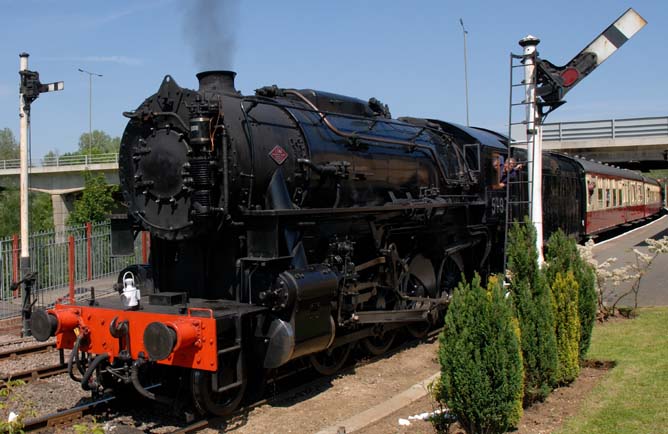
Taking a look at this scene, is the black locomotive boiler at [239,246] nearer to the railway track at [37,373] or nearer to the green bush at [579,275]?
the railway track at [37,373]

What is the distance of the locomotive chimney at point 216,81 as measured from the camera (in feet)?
23.1

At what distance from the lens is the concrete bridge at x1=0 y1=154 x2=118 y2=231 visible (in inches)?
1344

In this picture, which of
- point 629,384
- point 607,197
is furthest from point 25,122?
point 607,197

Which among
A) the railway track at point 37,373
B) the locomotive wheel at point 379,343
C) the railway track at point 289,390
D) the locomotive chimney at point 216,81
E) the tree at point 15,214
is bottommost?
the railway track at point 289,390

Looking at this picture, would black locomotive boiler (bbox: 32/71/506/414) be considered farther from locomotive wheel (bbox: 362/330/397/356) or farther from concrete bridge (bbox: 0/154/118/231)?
concrete bridge (bbox: 0/154/118/231)

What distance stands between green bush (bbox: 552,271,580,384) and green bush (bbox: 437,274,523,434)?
175cm

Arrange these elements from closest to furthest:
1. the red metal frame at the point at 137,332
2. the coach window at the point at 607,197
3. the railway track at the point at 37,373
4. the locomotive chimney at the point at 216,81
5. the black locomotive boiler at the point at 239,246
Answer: the red metal frame at the point at 137,332 < the black locomotive boiler at the point at 239,246 < the locomotive chimney at the point at 216,81 < the railway track at the point at 37,373 < the coach window at the point at 607,197

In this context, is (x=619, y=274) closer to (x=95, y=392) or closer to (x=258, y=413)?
(x=258, y=413)

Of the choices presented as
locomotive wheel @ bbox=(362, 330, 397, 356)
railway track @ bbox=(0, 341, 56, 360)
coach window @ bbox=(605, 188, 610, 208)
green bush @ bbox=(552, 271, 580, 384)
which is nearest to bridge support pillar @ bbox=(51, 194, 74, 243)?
coach window @ bbox=(605, 188, 610, 208)

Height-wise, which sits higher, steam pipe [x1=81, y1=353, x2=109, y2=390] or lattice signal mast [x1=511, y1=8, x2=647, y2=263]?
lattice signal mast [x1=511, y1=8, x2=647, y2=263]

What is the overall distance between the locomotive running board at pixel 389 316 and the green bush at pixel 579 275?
1.98 m

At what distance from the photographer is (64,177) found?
36719 mm

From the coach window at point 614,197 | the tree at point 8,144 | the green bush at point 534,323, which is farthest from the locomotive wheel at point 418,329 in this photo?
the tree at point 8,144

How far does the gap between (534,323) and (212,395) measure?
3.30 metres
